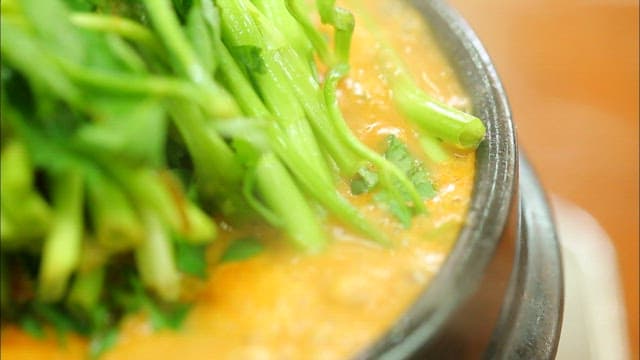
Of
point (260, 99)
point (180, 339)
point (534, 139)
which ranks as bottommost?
point (534, 139)

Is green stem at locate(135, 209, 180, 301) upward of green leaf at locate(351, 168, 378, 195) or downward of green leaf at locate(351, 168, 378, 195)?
downward

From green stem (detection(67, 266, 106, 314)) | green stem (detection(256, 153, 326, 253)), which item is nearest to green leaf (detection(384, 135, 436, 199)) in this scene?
green stem (detection(256, 153, 326, 253))

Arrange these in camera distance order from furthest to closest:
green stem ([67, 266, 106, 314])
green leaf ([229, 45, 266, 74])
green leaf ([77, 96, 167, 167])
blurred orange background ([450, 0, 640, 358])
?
blurred orange background ([450, 0, 640, 358])
green leaf ([229, 45, 266, 74])
green stem ([67, 266, 106, 314])
green leaf ([77, 96, 167, 167])

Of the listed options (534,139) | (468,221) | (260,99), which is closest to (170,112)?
(260,99)

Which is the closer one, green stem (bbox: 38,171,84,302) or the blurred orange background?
green stem (bbox: 38,171,84,302)

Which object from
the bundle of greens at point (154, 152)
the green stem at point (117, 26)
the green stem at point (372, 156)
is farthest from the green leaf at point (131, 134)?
the green stem at point (372, 156)

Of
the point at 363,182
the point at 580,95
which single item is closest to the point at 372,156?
the point at 363,182

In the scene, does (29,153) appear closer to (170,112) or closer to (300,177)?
(170,112)

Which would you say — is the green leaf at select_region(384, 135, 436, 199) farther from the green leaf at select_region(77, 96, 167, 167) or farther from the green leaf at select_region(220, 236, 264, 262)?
the green leaf at select_region(77, 96, 167, 167)
